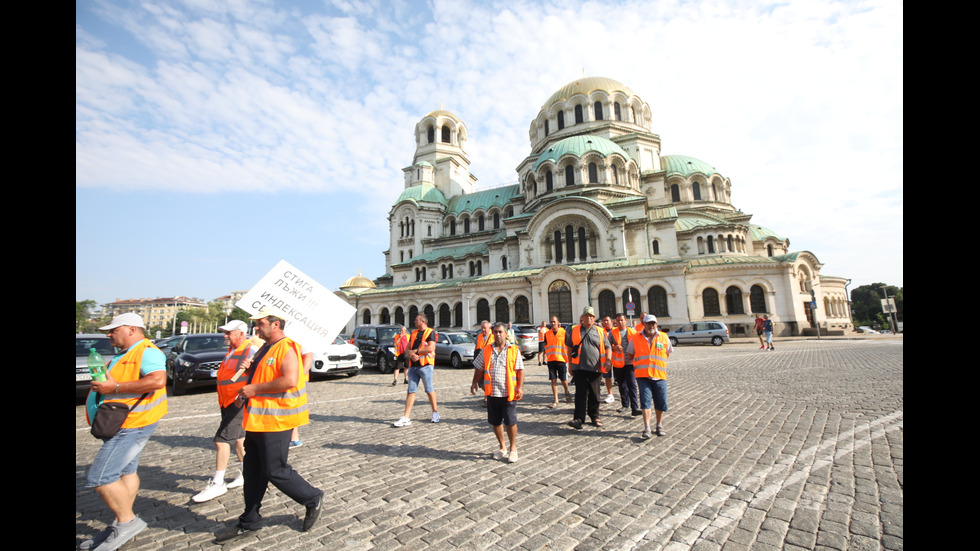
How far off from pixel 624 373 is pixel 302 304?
19.2 feet

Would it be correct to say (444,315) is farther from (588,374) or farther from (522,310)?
(588,374)

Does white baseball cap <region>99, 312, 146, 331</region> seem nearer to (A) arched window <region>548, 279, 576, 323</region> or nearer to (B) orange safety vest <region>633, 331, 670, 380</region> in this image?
Result: (B) orange safety vest <region>633, 331, 670, 380</region>

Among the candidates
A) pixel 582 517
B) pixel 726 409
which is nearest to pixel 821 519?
pixel 582 517

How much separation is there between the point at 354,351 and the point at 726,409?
1129cm

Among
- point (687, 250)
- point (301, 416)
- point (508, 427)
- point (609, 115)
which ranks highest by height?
point (609, 115)

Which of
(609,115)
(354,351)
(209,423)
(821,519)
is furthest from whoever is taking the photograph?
(609,115)

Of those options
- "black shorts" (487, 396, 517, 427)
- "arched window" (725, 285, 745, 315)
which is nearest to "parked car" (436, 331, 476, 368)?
"black shorts" (487, 396, 517, 427)

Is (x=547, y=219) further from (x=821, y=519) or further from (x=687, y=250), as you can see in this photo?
(x=821, y=519)

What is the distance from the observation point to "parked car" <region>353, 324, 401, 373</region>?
15.6m

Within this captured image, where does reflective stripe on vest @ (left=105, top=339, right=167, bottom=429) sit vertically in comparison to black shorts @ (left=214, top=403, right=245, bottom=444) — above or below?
above

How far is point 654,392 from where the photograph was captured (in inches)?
238

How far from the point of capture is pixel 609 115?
134 feet

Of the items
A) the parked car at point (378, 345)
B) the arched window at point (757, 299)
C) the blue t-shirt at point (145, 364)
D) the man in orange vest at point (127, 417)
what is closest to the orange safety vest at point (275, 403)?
the man in orange vest at point (127, 417)

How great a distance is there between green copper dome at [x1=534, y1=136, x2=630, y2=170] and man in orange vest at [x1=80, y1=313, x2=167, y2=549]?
3457cm
